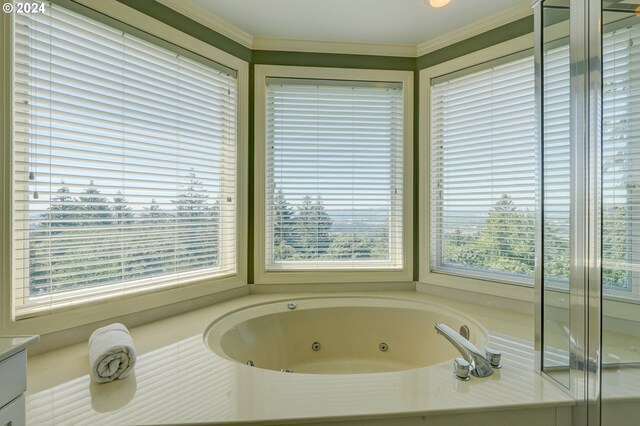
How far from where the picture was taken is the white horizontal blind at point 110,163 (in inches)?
50.5

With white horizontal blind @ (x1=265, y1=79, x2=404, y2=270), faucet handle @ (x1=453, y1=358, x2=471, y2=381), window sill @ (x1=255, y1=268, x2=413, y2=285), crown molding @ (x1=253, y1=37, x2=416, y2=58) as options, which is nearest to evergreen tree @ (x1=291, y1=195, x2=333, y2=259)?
white horizontal blind @ (x1=265, y1=79, x2=404, y2=270)

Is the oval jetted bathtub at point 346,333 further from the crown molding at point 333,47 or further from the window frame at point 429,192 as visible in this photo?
the crown molding at point 333,47

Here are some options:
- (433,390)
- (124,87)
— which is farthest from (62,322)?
(433,390)

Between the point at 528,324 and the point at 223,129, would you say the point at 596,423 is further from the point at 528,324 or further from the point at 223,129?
the point at 223,129

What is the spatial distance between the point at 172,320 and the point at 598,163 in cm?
202

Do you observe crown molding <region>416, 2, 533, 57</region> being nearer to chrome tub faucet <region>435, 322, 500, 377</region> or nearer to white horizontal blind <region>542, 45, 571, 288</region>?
white horizontal blind <region>542, 45, 571, 288</region>

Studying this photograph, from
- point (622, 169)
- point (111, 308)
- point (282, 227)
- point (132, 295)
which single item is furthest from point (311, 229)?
point (622, 169)

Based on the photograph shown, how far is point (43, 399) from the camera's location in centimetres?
98

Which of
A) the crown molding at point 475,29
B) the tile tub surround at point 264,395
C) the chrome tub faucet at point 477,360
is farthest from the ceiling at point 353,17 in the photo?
the tile tub surround at point 264,395

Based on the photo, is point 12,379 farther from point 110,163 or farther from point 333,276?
point 333,276

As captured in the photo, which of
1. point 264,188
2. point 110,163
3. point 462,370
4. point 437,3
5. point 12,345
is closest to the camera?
point 12,345

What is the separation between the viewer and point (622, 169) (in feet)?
3.33

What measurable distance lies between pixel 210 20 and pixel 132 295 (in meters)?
1.69

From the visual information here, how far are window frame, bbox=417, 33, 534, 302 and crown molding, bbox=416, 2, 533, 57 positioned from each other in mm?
126
